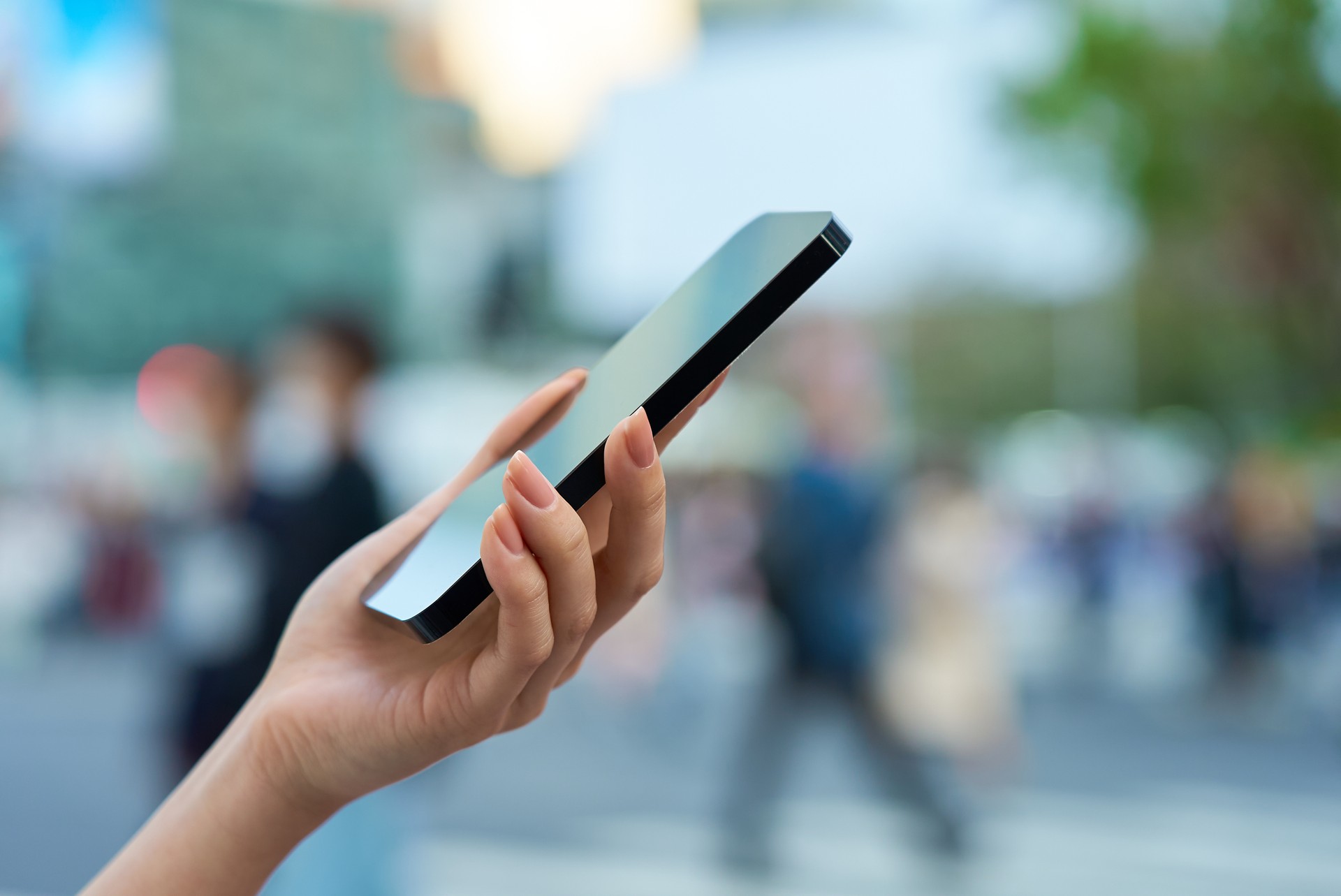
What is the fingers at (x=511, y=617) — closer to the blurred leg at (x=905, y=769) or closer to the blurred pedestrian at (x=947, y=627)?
the blurred leg at (x=905, y=769)

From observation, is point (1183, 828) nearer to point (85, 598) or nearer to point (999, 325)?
point (85, 598)

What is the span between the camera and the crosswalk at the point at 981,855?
5.02 meters

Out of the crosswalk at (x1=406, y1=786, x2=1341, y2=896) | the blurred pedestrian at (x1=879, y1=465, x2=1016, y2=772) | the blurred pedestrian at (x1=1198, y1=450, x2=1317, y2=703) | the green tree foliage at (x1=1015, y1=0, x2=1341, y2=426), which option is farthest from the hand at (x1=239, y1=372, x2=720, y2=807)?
the blurred pedestrian at (x1=1198, y1=450, x2=1317, y2=703)

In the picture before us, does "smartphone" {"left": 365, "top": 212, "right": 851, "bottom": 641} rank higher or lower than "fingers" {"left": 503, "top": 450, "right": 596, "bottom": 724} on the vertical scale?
higher

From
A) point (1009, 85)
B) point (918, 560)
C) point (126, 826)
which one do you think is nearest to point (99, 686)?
point (126, 826)

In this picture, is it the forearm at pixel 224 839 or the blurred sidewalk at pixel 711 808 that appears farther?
the blurred sidewalk at pixel 711 808

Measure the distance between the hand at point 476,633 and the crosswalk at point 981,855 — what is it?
3680mm

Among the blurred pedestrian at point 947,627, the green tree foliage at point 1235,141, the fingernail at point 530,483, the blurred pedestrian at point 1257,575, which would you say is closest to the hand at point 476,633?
the fingernail at point 530,483

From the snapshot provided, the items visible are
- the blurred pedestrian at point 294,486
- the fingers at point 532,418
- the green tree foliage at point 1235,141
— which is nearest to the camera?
the fingers at point 532,418

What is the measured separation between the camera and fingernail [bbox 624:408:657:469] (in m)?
0.92

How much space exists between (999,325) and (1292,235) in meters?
33.7

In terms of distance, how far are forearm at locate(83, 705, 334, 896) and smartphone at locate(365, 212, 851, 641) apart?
181mm

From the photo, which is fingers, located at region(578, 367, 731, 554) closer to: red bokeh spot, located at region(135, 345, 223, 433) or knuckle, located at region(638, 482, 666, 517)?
knuckle, located at region(638, 482, 666, 517)

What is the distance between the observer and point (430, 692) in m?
1.03
